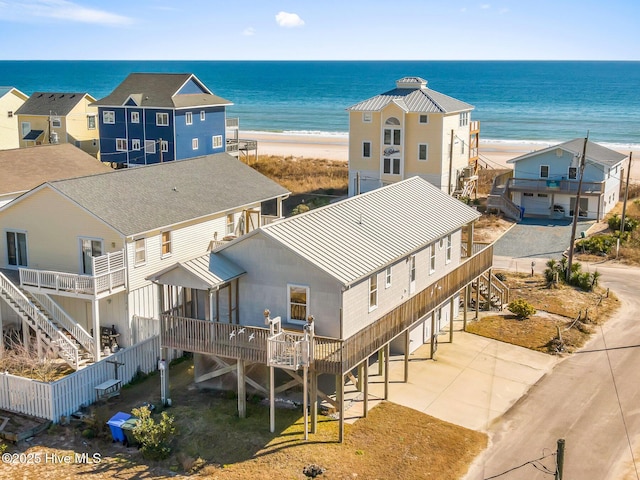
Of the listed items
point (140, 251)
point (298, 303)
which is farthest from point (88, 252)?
point (298, 303)

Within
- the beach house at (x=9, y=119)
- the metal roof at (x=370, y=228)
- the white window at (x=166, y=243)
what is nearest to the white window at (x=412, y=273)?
the metal roof at (x=370, y=228)

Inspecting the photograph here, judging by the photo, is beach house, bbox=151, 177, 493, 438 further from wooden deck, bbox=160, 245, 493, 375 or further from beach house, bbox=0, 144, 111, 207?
beach house, bbox=0, 144, 111, 207

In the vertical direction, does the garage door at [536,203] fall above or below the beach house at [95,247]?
below

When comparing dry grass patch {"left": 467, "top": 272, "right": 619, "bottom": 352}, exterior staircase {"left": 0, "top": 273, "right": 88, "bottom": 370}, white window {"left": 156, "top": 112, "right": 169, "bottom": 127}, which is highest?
white window {"left": 156, "top": 112, "right": 169, "bottom": 127}

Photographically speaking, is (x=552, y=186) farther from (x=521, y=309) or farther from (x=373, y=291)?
(x=373, y=291)

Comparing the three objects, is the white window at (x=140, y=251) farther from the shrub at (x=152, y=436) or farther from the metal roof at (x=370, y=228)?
the shrub at (x=152, y=436)

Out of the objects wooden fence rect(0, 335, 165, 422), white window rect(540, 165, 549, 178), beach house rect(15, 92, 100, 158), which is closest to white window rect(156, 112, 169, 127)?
beach house rect(15, 92, 100, 158)
